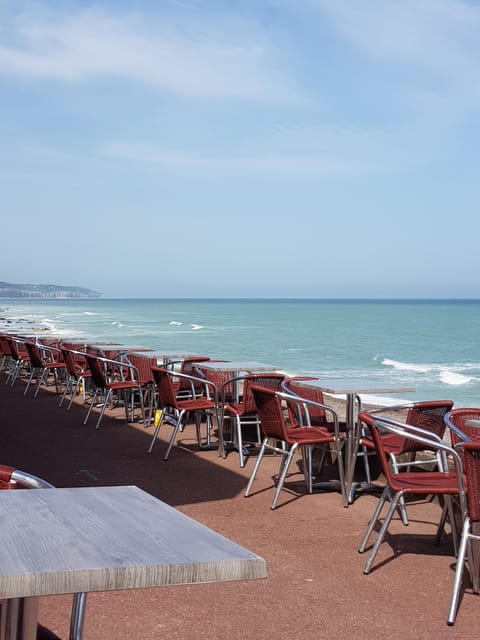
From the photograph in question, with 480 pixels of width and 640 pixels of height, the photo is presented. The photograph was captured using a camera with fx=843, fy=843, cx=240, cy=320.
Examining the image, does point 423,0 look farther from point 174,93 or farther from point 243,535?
point 243,535

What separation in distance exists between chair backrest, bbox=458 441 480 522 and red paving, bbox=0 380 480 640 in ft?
1.43

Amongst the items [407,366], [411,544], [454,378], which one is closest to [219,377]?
[411,544]

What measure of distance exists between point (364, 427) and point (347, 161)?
23.7 meters

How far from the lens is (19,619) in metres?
1.85

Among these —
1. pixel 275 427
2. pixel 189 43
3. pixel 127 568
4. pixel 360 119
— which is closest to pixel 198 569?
pixel 127 568

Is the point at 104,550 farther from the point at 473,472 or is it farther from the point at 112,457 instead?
the point at 112,457

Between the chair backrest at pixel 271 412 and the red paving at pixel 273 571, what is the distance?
41 cm

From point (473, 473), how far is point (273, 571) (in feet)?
3.45

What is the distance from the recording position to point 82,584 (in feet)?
4.86

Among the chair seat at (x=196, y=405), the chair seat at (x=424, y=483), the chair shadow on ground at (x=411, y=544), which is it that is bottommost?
the chair shadow on ground at (x=411, y=544)

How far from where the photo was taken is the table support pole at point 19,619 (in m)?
1.85

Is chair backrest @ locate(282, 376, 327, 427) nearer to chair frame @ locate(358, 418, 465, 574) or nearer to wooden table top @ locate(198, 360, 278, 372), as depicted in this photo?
wooden table top @ locate(198, 360, 278, 372)

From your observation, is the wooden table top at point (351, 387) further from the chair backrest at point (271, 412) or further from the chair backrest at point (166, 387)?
the chair backrest at point (166, 387)

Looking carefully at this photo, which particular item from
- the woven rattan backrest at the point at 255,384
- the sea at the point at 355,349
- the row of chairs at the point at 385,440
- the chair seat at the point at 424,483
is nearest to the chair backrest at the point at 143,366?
the row of chairs at the point at 385,440
